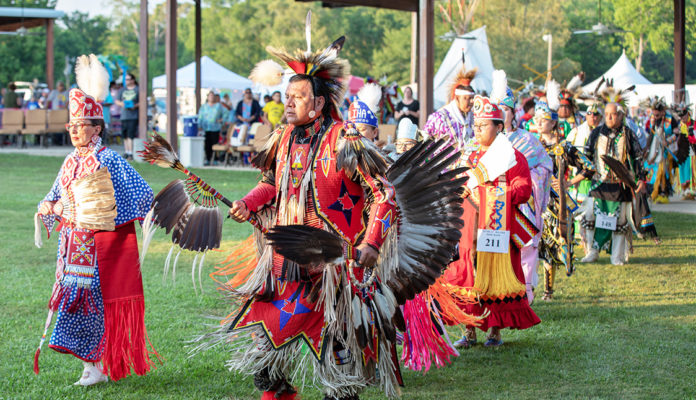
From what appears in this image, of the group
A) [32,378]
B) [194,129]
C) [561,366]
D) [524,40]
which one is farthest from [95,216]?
[524,40]

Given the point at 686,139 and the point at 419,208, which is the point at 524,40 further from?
the point at 419,208

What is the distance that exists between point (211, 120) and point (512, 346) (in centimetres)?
1383

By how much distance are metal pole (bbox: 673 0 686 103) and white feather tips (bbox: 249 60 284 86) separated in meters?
13.5

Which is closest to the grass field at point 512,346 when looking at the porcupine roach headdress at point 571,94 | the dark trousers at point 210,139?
the porcupine roach headdress at point 571,94

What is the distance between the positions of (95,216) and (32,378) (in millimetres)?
1023

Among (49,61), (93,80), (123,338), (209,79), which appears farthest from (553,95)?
(209,79)

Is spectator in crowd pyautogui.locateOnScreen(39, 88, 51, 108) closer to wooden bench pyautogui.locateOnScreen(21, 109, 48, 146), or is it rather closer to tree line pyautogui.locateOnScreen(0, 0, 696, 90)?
wooden bench pyautogui.locateOnScreen(21, 109, 48, 146)

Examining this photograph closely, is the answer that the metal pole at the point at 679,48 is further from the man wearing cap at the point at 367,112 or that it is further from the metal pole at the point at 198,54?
the man wearing cap at the point at 367,112

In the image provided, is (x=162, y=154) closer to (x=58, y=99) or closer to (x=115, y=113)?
(x=115, y=113)

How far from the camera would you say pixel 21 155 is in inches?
767

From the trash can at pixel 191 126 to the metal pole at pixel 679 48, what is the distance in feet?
32.4

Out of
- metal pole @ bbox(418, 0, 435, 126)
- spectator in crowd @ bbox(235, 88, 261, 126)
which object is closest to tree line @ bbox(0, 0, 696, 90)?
spectator in crowd @ bbox(235, 88, 261, 126)

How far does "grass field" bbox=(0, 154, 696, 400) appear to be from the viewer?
4477 millimetres

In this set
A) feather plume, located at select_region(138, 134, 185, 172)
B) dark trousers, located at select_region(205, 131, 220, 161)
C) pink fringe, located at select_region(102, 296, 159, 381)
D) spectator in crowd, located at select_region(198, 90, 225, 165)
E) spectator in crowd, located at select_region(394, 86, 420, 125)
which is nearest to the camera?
feather plume, located at select_region(138, 134, 185, 172)
